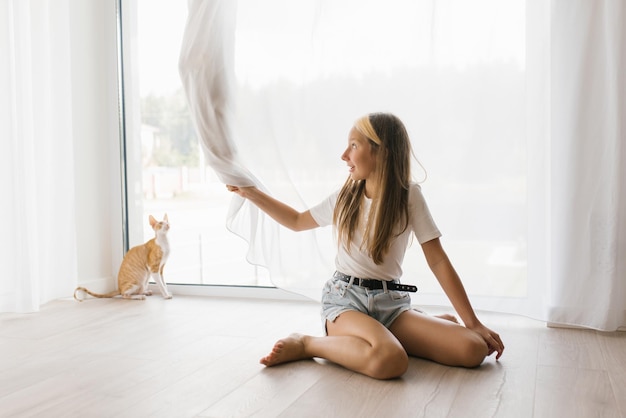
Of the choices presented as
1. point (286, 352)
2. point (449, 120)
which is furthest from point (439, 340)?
point (449, 120)

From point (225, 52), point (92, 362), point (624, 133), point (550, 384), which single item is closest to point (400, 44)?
point (225, 52)

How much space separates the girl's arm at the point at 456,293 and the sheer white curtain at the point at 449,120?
398 mm

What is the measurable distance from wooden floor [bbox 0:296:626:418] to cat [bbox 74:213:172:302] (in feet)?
1.42

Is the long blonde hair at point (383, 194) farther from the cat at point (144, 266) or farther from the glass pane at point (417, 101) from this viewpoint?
the cat at point (144, 266)

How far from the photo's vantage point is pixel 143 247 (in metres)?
2.87

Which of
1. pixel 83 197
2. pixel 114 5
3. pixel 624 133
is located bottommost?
pixel 83 197

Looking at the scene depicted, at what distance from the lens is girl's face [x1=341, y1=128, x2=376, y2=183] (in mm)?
1942

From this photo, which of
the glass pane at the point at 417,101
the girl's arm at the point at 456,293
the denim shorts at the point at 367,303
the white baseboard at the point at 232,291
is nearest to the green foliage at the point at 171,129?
the white baseboard at the point at 232,291

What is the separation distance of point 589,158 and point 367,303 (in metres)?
0.88

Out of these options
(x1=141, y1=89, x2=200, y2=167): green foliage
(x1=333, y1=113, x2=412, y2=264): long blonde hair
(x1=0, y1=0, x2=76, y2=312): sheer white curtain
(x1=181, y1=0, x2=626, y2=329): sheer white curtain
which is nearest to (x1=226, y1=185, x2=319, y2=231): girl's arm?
(x1=181, y1=0, x2=626, y2=329): sheer white curtain

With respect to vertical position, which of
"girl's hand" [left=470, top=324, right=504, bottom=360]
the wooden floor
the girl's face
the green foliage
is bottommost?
the wooden floor

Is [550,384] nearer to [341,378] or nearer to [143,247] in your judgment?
[341,378]

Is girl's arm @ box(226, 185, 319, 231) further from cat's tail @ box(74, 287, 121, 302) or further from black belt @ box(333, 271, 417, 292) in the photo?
cat's tail @ box(74, 287, 121, 302)

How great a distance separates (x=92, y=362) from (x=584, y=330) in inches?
60.8
